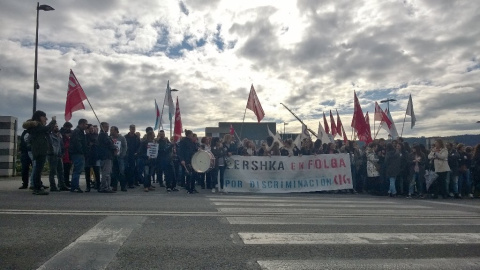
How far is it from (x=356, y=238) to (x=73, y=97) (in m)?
12.5

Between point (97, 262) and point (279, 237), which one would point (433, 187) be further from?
point (97, 262)

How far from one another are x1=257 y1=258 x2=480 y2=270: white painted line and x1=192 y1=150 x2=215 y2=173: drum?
8.94m

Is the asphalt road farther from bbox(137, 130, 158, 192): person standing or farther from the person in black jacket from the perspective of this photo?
bbox(137, 130, 158, 192): person standing

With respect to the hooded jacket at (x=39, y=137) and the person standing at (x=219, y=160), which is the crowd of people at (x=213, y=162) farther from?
the hooded jacket at (x=39, y=137)

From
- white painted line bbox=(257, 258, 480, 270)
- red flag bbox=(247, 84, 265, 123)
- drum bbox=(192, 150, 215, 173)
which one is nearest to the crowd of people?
drum bbox=(192, 150, 215, 173)

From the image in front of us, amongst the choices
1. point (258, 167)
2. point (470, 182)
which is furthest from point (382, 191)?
point (258, 167)

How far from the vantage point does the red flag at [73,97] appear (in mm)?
15695

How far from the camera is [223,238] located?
5.98 meters

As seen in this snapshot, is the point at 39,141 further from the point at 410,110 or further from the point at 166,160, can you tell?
the point at 410,110

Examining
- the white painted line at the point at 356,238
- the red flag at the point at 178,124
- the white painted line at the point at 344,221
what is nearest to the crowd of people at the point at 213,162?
the white painted line at the point at 344,221

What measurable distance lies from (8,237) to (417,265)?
4.99 metres

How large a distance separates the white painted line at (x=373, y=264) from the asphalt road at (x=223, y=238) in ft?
0.04

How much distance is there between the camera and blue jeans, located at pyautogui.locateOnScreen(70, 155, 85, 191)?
12109 mm

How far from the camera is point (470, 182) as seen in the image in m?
15.6
